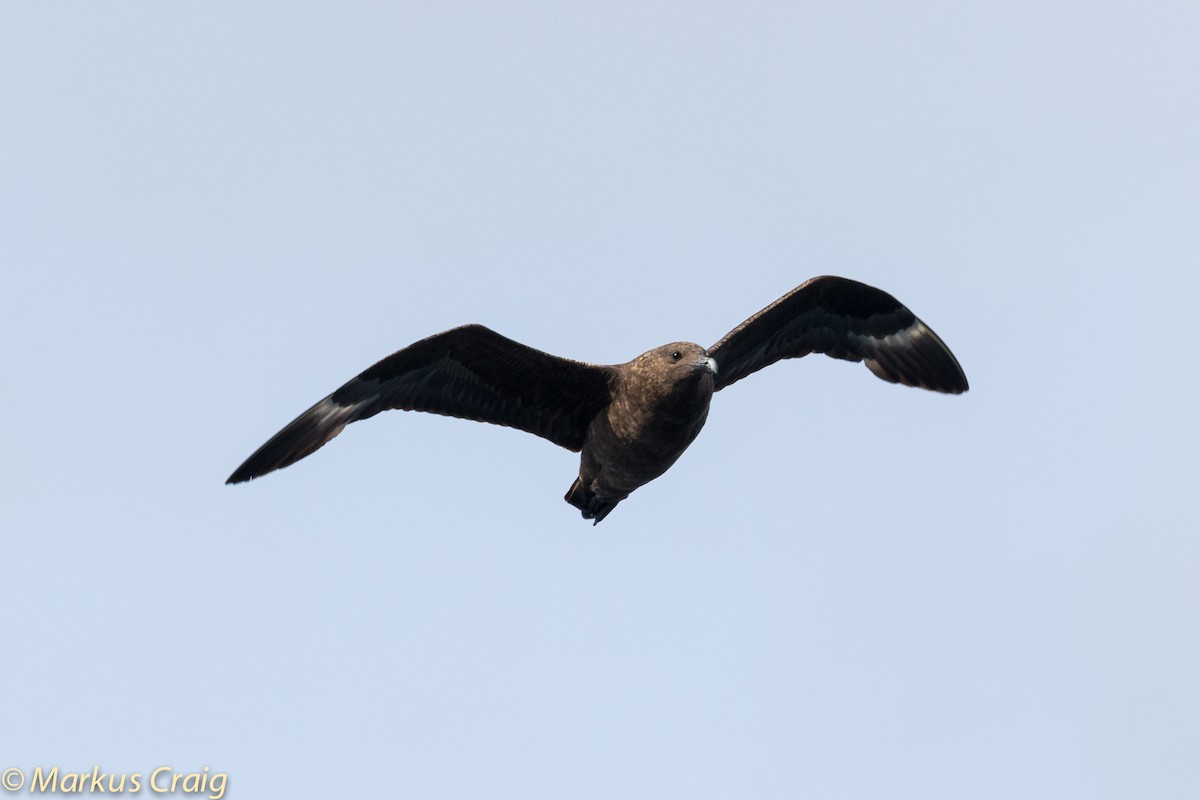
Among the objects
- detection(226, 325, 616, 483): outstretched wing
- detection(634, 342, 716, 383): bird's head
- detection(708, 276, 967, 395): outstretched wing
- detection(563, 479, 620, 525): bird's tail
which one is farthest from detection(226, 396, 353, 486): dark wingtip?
detection(708, 276, 967, 395): outstretched wing

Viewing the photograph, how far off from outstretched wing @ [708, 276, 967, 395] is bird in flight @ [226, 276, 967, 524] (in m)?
0.01

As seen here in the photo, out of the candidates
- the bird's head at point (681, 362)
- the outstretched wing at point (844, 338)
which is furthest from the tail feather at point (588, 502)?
the bird's head at point (681, 362)

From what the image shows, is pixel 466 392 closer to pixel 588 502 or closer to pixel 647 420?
pixel 588 502

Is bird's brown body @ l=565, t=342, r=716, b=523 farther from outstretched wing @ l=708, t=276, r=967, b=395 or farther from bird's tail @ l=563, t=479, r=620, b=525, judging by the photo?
outstretched wing @ l=708, t=276, r=967, b=395

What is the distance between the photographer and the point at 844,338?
35.6 ft

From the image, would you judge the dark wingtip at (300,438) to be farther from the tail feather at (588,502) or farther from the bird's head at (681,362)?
the bird's head at (681,362)

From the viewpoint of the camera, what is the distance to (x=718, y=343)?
988cm

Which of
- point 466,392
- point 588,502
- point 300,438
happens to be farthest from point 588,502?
point 300,438

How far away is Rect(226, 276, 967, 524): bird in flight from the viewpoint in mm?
9039

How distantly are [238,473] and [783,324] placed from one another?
427cm

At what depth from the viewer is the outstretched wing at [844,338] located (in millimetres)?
10172

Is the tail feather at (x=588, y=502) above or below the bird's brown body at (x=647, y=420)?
below

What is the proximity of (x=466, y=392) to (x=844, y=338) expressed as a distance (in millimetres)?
3191

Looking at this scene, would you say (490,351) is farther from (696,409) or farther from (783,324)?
(783,324)
